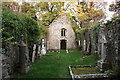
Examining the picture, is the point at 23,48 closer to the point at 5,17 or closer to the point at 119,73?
the point at 5,17

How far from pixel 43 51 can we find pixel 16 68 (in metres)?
4.16

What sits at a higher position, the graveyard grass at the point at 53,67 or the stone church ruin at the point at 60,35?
the stone church ruin at the point at 60,35

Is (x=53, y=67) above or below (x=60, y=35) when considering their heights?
below

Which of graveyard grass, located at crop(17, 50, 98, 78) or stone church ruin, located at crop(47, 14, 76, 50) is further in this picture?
stone church ruin, located at crop(47, 14, 76, 50)

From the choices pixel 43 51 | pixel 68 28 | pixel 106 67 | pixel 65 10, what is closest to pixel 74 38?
pixel 68 28

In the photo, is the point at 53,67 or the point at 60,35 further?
the point at 60,35

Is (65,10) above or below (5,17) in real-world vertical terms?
above

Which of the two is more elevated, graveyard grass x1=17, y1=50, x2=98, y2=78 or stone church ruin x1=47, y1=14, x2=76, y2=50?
stone church ruin x1=47, y1=14, x2=76, y2=50

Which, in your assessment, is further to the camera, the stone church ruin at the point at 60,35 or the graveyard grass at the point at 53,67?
the stone church ruin at the point at 60,35

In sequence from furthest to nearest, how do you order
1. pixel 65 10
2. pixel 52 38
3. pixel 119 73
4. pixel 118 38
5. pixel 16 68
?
pixel 52 38 → pixel 65 10 → pixel 16 68 → pixel 118 38 → pixel 119 73

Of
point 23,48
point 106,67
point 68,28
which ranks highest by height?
point 68,28

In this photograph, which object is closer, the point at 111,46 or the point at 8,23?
the point at 8,23

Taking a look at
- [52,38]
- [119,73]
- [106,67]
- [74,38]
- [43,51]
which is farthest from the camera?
[74,38]

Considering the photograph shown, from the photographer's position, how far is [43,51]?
7812 mm
